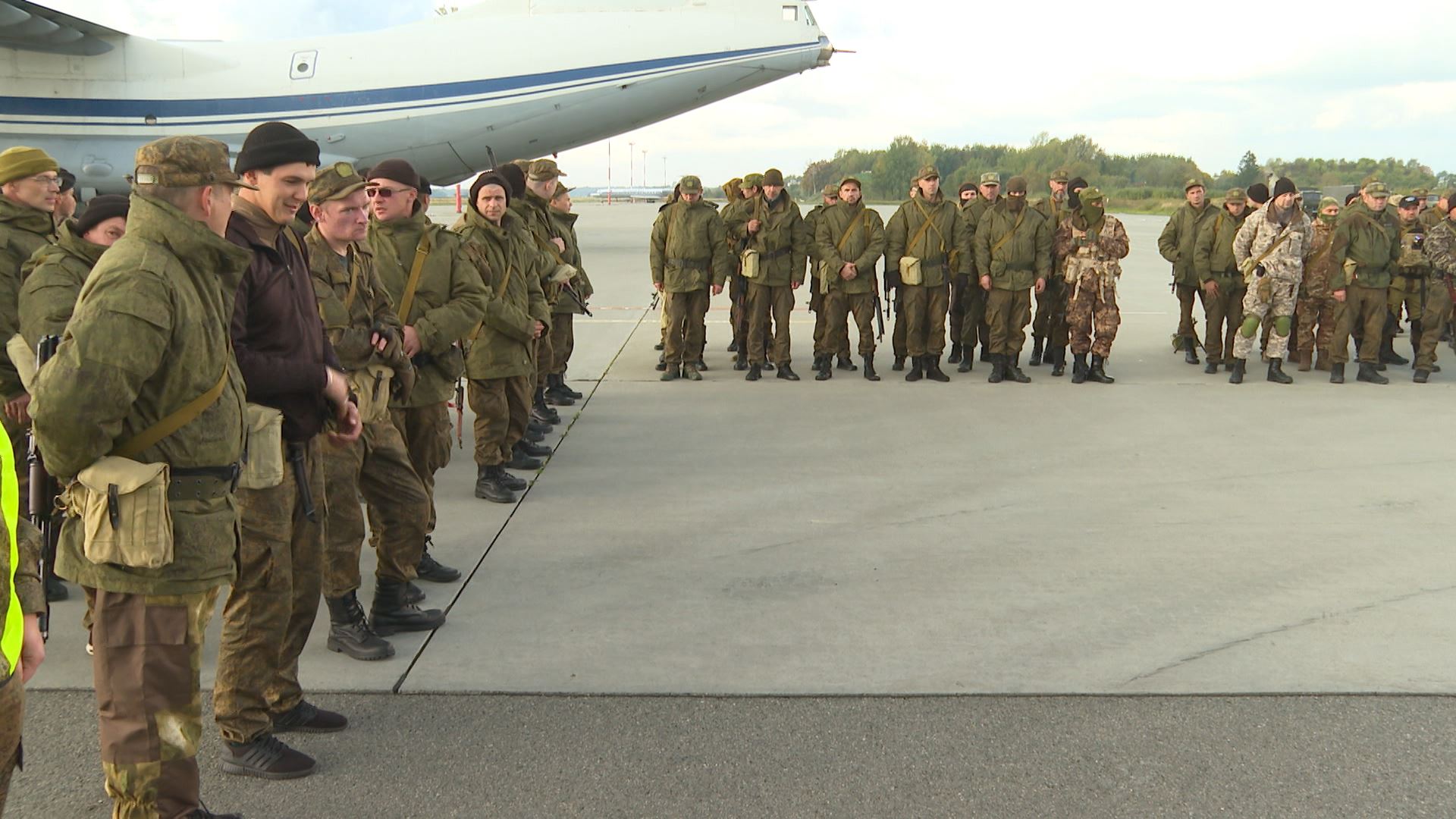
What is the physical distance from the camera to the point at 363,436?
4.13 metres

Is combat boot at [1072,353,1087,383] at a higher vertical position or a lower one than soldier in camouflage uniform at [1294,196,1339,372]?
lower

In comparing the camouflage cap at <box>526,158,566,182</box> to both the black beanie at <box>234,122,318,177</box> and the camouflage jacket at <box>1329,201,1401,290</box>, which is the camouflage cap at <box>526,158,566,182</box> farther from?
the camouflage jacket at <box>1329,201,1401,290</box>

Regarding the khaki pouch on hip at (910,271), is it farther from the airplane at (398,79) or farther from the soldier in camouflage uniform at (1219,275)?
the airplane at (398,79)

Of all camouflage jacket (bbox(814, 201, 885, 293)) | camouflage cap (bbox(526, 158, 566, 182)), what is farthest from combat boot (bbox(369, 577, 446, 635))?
camouflage jacket (bbox(814, 201, 885, 293))

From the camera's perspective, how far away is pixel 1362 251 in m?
10.1

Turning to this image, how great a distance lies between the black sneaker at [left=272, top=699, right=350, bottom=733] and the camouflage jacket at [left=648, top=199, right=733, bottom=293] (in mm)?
6631

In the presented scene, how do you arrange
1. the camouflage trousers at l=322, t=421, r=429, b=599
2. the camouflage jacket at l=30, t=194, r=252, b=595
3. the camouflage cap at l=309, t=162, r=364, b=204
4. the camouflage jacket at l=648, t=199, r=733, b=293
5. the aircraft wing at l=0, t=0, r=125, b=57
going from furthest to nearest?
the aircraft wing at l=0, t=0, r=125, b=57 < the camouflage jacket at l=648, t=199, r=733, b=293 < the camouflage trousers at l=322, t=421, r=429, b=599 < the camouflage cap at l=309, t=162, r=364, b=204 < the camouflage jacket at l=30, t=194, r=252, b=595

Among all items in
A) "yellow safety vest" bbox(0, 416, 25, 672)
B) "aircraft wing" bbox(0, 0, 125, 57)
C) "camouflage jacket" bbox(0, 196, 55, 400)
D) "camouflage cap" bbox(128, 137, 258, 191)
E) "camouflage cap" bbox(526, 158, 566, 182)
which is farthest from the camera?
"aircraft wing" bbox(0, 0, 125, 57)

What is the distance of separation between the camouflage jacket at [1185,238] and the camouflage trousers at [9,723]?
34.3ft

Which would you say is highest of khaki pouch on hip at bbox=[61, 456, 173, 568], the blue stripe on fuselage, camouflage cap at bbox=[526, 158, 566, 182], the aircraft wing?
the aircraft wing

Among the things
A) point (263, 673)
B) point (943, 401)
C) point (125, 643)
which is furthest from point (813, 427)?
point (125, 643)

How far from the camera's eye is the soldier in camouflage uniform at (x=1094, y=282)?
9.96 metres

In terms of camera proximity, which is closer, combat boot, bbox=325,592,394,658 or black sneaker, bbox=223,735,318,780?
black sneaker, bbox=223,735,318,780

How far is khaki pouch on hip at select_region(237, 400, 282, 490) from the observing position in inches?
125
